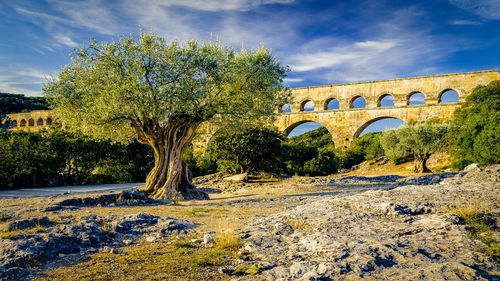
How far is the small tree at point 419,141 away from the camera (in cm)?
2128

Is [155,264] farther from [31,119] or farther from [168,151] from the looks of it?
[31,119]

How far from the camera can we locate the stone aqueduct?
26.6 m

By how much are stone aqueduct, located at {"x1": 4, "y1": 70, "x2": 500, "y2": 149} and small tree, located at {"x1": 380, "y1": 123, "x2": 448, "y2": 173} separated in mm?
5337

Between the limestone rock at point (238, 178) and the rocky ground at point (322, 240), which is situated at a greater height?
the rocky ground at point (322, 240)

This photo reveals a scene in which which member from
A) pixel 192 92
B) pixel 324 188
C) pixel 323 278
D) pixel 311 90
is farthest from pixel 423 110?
pixel 323 278

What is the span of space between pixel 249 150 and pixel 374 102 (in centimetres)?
1783

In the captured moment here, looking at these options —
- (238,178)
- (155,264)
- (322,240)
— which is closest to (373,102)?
(238,178)

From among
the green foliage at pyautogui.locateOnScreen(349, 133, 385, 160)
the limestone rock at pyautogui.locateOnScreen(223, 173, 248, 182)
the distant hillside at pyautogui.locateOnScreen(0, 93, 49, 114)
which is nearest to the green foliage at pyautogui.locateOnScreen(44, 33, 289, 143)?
the limestone rock at pyautogui.locateOnScreen(223, 173, 248, 182)

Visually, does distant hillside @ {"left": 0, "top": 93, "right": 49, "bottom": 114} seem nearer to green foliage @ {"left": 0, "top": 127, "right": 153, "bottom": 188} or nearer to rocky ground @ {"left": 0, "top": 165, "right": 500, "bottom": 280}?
green foliage @ {"left": 0, "top": 127, "right": 153, "bottom": 188}

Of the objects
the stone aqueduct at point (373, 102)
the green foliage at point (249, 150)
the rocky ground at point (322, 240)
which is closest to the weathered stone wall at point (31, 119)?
the stone aqueduct at point (373, 102)

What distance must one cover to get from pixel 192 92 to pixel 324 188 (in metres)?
7.22

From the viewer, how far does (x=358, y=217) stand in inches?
201

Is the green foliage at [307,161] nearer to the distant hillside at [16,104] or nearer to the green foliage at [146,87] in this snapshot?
the green foliage at [146,87]

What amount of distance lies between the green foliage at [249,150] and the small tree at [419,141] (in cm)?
1050
